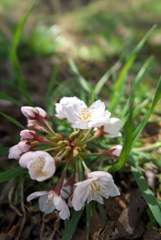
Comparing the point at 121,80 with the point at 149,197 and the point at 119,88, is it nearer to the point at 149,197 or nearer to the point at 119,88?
the point at 119,88

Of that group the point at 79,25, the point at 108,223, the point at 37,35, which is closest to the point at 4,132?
the point at 108,223

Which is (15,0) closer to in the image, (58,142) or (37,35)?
(37,35)

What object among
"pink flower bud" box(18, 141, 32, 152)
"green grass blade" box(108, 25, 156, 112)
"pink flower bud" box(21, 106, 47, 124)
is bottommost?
"pink flower bud" box(18, 141, 32, 152)

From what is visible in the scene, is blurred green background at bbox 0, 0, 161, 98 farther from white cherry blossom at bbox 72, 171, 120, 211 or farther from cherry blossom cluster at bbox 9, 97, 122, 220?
white cherry blossom at bbox 72, 171, 120, 211

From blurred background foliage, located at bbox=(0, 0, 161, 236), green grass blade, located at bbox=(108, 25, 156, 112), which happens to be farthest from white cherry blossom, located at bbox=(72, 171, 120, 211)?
green grass blade, located at bbox=(108, 25, 156, 112)

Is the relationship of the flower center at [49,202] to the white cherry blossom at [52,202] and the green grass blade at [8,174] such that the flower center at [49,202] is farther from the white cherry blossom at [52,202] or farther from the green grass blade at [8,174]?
the green grass blade at [8,174]
